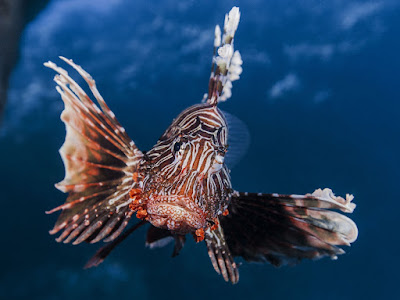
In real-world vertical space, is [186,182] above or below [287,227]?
below

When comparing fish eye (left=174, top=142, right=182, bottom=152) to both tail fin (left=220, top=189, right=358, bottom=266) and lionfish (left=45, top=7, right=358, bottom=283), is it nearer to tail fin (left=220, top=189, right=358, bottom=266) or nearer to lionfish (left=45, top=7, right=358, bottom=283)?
lionfish (left=45, top=7, right=358, bottom=283)

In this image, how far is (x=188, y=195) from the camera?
192 cm

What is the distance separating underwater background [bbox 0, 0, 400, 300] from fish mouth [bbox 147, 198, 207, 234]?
6.37 metres

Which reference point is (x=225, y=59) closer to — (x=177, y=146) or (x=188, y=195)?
(x=177, y=146)

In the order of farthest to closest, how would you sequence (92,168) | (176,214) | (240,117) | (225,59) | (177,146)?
(240,117)
(225,59)
(92,168)
(177,146)
(176,214)

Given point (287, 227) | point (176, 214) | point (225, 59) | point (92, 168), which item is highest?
point (225, 59)

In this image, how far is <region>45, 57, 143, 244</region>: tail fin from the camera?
7.60 feet

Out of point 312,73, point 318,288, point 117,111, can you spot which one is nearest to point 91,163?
point 117,111

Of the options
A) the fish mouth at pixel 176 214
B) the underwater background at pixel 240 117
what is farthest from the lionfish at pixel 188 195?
the underwater background at pixel 240 117

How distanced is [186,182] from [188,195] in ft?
0.30

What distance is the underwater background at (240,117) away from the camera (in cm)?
764

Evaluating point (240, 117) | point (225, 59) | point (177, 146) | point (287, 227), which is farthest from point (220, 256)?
point (240, 117)

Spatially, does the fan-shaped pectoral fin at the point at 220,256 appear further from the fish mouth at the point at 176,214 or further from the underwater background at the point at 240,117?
the underwater background at the point at 240,117

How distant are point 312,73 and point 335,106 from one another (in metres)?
1.42
